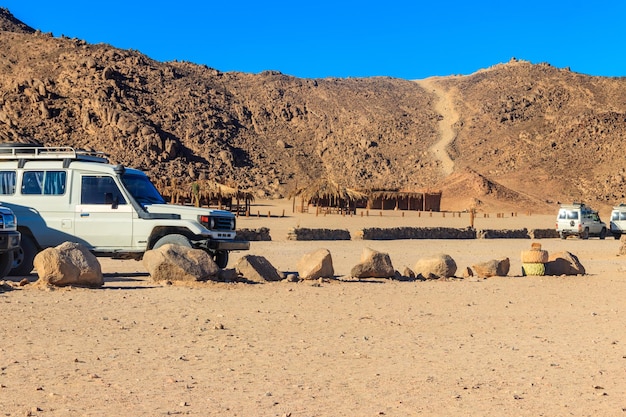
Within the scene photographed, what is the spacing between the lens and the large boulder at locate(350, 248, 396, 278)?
17047 millimetres

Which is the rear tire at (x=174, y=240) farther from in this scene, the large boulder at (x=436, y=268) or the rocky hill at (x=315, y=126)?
the rocky hill at (x=315, y=126)

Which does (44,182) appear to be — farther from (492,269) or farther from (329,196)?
(329,196)

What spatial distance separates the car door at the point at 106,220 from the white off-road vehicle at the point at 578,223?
1203 inches

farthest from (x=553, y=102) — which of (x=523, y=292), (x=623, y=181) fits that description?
(x=523, y=292)

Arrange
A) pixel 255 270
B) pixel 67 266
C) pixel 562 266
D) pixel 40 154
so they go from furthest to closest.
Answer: pixel 562 266, pixel 40 154, pixel 255 270, pixel 67 266

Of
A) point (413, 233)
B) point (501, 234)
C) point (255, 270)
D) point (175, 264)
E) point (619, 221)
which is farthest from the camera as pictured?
point (619, 221)

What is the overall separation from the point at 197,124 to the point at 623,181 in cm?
4757

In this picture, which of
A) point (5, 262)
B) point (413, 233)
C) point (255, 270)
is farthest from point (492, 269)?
point (413, 233)

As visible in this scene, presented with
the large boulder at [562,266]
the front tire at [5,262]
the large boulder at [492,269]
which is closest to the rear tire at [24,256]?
the front tire at [5,262]

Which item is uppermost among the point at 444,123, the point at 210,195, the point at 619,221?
the point at 444,123

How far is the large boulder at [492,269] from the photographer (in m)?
18.7

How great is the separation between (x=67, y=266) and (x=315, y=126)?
97.6 metres

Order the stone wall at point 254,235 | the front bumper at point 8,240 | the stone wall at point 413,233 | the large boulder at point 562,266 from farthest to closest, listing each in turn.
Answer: the stone wall at point 413,233 → the stone wall at point 254,235 → the large boulder at point 562,266 → the front bumper at point 8,240

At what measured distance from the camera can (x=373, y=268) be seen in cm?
1703
